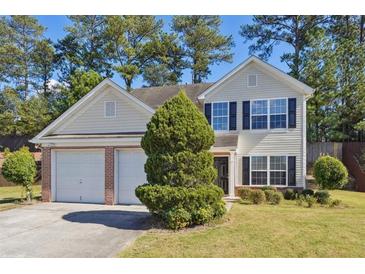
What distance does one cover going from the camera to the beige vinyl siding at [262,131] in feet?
54.3

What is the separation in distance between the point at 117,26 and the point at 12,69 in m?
12.2

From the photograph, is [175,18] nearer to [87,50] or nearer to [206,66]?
[206,66]

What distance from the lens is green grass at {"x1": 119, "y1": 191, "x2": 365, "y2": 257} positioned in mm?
7195

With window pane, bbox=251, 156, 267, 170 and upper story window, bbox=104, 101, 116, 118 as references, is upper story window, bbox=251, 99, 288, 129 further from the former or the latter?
upper story window, bbox=104, 101, 116, 118

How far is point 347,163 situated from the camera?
2158 cm

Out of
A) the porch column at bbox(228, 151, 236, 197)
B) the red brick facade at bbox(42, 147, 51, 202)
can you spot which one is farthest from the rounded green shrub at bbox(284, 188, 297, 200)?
the red brick facade at bbox(42, 147, 51, 202)

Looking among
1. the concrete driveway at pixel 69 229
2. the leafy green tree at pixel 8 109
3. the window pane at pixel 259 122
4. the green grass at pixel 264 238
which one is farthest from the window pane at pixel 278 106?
the leafy green tree at pixel 8 109

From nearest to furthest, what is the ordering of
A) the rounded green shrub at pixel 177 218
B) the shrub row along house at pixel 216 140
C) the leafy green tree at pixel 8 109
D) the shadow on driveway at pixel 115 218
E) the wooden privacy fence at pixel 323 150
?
1. the rounded green shrub at pixel 177 218
2. the shadow on driveway at pixel 115 218
3. the shrub row along house at pixel 216 140
4. the wooden privacy fence at pixel 323 150
5. the leafy green tree at pixel 8 109

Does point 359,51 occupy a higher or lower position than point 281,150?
higher

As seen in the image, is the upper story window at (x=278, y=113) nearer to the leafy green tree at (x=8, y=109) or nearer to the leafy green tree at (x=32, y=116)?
the leafy green tree at (x=32, y=116)

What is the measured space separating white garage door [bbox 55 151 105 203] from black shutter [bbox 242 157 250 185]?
7.29 m

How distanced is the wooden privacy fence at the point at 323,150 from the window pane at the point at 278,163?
6516 mm
